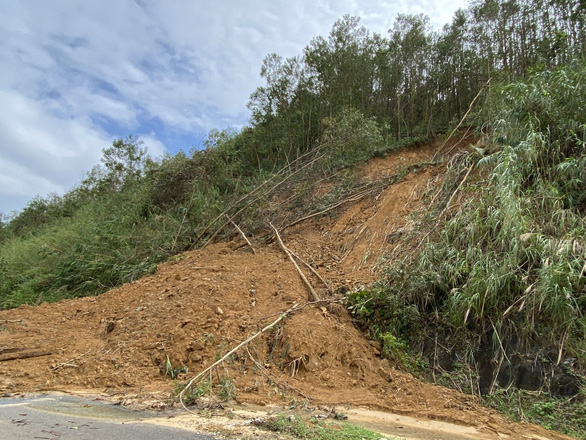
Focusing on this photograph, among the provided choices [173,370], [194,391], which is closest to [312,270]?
[173,370]

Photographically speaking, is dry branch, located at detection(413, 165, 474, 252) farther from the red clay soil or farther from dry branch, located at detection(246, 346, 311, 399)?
dry branch, located at detection(246, 346, 311, 399)

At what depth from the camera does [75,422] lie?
2891mm

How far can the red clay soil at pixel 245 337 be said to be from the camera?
12.8 ft

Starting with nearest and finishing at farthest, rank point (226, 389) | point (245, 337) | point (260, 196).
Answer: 1. point (226, 389)
2. point (245, 337)
3. point (260, 196)

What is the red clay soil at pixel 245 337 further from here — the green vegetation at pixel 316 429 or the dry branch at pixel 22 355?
the green vegetation at pixel 316 429

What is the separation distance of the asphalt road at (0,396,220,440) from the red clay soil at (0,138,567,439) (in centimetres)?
50

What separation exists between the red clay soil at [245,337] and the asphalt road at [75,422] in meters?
0.50

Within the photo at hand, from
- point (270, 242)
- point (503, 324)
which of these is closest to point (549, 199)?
point (503, 324)

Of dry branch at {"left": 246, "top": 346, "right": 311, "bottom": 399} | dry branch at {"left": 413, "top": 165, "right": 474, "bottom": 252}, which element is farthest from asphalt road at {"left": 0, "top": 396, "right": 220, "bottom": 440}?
dry branch at {"left": 413, "top": 165, "right": 474, "bottom": 252}

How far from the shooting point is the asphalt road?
257cm

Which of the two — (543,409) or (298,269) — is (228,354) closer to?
(298,269)

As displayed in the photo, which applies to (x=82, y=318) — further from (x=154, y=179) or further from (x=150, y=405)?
(x=154, y=179)

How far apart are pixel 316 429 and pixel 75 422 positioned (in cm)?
183

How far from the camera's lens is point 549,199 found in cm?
517
